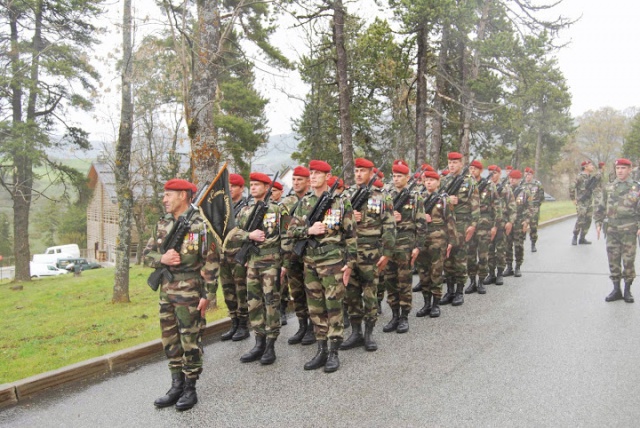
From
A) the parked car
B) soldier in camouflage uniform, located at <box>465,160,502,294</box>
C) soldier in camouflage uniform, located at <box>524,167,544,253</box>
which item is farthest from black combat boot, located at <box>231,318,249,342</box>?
the parked car

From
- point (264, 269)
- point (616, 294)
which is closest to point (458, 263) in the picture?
point (616, 294)

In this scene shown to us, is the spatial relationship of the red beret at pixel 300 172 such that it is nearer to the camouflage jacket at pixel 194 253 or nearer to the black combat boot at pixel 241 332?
the camouflage jacket at pixel 194 253

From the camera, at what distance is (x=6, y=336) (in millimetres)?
7676

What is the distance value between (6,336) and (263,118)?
23639mm

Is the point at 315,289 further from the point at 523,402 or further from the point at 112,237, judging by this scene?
the point at 112,237

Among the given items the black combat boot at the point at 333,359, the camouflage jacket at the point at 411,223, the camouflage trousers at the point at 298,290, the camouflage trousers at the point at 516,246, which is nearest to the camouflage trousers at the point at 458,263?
the camouflage jacket at the point at 411,223

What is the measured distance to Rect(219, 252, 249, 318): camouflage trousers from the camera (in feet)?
19.6

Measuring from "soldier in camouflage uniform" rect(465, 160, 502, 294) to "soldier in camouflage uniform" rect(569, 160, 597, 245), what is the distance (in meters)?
6.23

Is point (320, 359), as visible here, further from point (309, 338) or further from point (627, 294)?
point (627, 294)

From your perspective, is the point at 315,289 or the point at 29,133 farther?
the point at 29,133

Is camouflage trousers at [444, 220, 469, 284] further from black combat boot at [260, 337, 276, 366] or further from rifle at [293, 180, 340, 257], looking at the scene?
black combat boot at [260, 337, 276, 366]

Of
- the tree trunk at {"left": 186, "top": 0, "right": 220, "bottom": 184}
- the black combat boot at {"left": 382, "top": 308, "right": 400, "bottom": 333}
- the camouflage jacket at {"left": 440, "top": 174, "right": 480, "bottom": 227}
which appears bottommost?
the black combat boot at {"left": 382, "top": 308, "right": 400, "bottom": 333}

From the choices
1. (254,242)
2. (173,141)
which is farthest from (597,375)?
(173,141)

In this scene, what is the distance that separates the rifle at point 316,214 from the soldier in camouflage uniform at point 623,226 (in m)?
4.88
